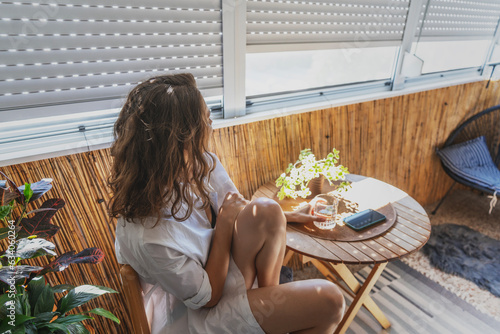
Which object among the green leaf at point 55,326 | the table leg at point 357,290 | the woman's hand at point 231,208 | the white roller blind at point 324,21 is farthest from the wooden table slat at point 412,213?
the green leaf at point 55,326

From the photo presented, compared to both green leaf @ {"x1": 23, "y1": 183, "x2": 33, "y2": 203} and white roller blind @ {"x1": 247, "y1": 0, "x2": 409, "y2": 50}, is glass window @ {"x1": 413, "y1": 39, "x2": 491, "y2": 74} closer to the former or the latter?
white roller blind @ {"x1": 247, "y1": 0, "x2": 409, "y2": 50}

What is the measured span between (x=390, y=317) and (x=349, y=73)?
4.66ft

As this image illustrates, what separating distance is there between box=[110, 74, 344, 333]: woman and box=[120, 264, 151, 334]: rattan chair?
5 cm

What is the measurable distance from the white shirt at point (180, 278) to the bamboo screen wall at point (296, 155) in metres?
0.42

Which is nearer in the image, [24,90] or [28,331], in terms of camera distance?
[28,331]

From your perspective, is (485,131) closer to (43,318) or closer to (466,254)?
(466,254)

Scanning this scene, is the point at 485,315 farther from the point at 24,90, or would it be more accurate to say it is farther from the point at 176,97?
the point at 24,90

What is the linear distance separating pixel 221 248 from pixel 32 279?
575mm

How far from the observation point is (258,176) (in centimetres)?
169

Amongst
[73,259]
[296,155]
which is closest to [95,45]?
[73,259]

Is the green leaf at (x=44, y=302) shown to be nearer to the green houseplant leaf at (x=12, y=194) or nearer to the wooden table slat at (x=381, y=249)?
the green houseplant leaf at (x=12, y=194)

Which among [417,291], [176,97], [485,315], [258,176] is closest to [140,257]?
[176,97]

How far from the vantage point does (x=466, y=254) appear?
2.06m

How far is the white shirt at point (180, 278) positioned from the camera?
34.4 inches
